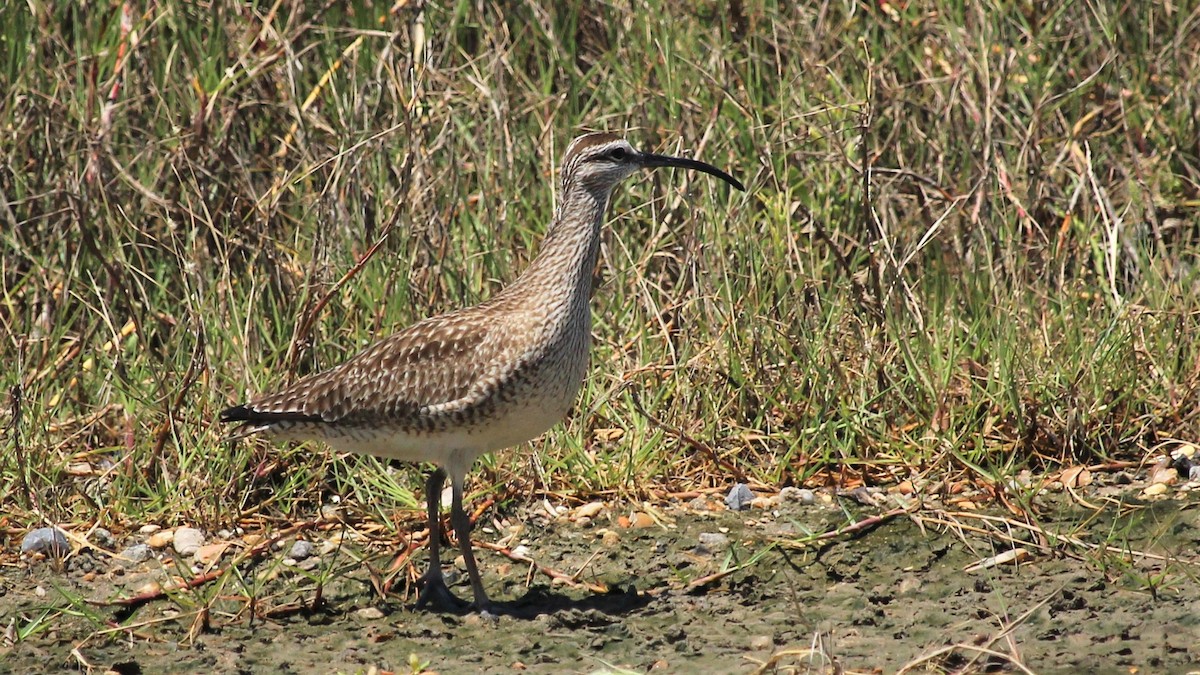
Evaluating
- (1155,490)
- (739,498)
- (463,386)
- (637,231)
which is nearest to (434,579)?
(463,386)

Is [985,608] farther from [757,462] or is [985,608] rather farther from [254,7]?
[254,7]

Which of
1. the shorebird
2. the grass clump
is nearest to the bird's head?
the shorebird

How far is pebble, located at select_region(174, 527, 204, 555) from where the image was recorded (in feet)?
21.0

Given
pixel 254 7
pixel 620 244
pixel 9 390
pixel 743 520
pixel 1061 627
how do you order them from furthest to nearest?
pixel 254 7, pixel 620 244, pixel 9 390, pixel 743 520, pixel 1061 627

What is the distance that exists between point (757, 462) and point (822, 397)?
0.36 meters

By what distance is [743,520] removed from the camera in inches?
253

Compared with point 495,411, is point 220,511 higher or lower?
lower

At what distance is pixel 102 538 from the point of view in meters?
6.47

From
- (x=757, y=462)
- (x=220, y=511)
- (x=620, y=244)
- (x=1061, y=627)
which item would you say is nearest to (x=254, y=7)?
(x=620, y=244)

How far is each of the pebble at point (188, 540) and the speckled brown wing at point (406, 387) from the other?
0.57 metres

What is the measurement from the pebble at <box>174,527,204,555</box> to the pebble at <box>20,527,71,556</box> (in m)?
0.39

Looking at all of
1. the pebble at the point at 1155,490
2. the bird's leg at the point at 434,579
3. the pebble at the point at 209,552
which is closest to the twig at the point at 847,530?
the pebble at the point at 1155,490

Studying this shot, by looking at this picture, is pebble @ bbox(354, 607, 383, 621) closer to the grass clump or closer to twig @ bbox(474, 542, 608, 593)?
twig @ bbox(474, 542, 608, 593)

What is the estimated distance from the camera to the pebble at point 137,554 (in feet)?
20.8
